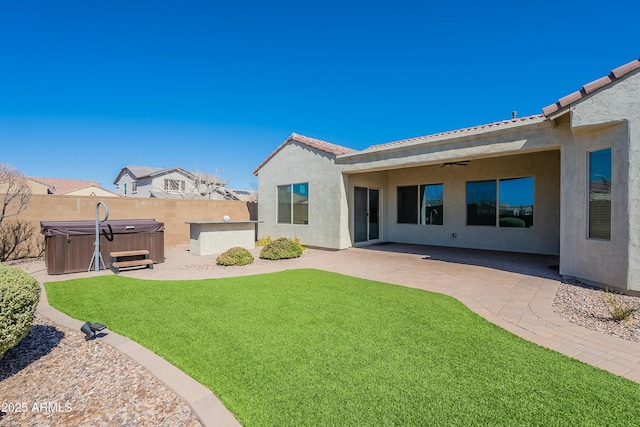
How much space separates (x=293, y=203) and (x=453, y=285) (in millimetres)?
9243

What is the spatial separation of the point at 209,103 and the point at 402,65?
463 inches

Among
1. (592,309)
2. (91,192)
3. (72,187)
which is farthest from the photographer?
(72,187)

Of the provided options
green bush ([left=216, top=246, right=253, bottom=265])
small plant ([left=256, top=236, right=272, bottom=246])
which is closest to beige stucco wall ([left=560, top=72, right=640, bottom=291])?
green bush ([left=216, top=246, right=253, bottom=265])

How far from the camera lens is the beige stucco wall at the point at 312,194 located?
12844mm

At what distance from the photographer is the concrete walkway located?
3371 millimetres

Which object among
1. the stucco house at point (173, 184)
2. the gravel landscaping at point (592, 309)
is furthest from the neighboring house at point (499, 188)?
the stucco house at point (173, 184)

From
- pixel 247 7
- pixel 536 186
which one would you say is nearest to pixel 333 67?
pixel 247 7

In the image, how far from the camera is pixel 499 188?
39.7ft

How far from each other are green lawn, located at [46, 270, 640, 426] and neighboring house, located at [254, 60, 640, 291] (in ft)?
13.2

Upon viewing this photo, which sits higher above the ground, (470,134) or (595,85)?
(595,85)

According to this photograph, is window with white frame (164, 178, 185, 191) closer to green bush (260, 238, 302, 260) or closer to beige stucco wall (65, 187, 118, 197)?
beige stucco wall (65, 187, 118, 197)

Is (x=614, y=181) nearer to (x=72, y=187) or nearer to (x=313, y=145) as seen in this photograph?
(x=313, y=145)

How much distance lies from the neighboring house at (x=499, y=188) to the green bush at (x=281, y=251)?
6.81 ft

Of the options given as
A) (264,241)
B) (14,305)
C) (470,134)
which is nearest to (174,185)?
(264,241)
